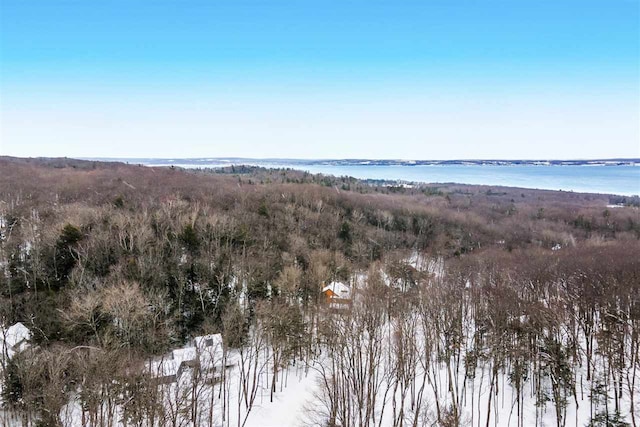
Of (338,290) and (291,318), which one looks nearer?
(291,318)

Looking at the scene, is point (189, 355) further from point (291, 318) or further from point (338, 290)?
point (338, 290)

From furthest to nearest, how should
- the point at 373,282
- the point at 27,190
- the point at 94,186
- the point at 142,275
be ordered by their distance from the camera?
the point at 94,186, the point at 27,190, the point at 373,282, the point at 142,275

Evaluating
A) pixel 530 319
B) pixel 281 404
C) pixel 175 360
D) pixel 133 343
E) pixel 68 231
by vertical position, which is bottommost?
pixel 281 404

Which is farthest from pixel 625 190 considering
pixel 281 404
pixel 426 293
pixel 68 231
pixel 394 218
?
pixel 68 231

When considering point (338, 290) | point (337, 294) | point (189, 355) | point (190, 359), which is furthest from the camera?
point (338, 290)

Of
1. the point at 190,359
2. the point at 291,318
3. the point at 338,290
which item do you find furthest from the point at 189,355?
the point at 338,290

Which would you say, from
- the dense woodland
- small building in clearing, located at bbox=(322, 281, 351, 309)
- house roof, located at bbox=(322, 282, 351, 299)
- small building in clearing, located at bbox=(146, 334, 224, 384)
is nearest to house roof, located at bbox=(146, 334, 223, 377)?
small building in clearing, located at bbox=(146, 334, 224, 384)

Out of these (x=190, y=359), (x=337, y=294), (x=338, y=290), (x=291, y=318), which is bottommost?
(x=190, y=359)

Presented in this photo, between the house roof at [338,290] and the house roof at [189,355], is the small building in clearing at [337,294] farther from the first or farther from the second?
the house roof at [189,355]

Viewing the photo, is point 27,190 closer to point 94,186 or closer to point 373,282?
point 94,186
